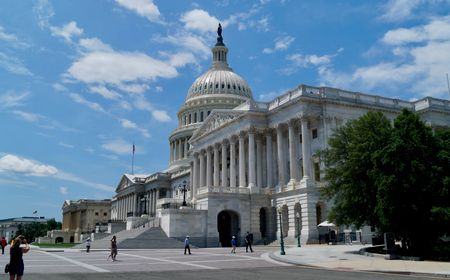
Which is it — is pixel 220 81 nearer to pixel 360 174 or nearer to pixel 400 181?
pixel 360 174

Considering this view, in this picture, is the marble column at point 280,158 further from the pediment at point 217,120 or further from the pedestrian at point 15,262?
the pedestrian at point 15,262

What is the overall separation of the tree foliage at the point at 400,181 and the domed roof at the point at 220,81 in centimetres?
9547

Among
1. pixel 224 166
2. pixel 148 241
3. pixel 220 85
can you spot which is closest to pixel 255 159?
pixel 224 166

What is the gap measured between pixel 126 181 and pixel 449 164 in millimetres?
122834

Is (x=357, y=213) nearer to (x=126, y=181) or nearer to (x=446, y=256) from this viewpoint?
(x=446, y=256)

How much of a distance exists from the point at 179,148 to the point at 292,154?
7709cm

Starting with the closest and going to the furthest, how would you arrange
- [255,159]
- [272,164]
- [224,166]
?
[272,164] < [255,159] < [224,166]

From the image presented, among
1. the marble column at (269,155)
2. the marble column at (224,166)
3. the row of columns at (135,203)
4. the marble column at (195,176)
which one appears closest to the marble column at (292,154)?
the marble column at (269,155)

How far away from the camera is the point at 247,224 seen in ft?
209

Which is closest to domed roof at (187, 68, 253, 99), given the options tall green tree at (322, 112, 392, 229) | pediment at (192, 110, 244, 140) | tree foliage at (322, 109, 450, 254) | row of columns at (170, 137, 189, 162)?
row of columns at (170, 137, 189, 162)

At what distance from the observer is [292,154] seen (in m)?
62.4

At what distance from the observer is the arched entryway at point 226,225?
215ft

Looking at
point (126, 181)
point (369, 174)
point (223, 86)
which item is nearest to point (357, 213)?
point (369, 174)

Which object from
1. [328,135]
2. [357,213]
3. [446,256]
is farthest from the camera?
[328,135]
